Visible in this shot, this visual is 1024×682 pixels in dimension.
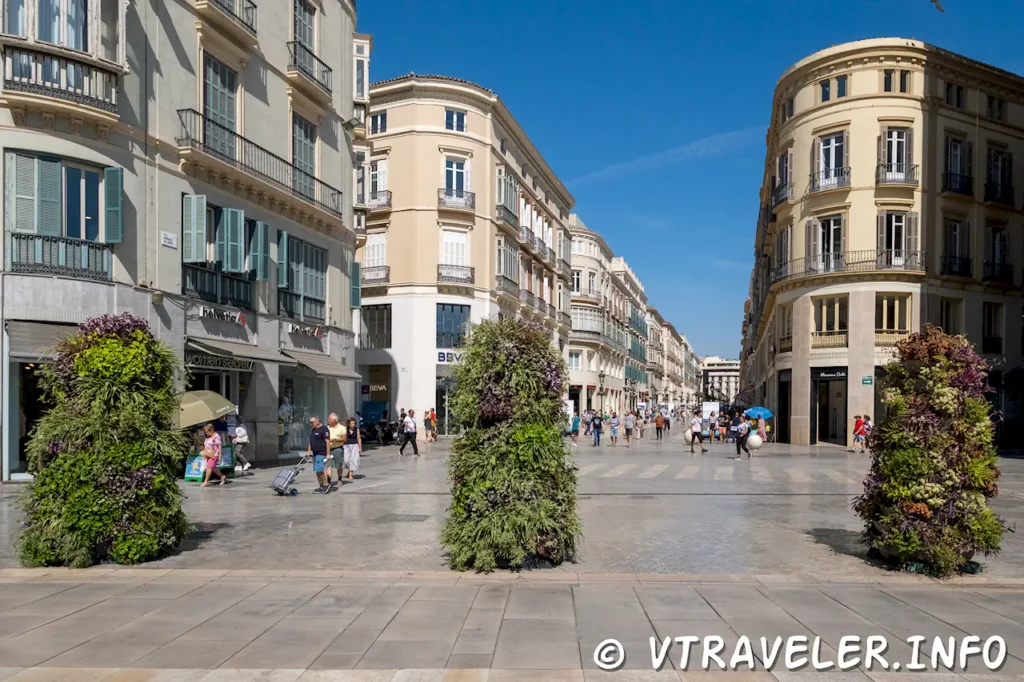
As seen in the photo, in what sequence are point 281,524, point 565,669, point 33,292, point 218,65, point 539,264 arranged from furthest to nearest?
1. point 539,264
2. point 218,65
3. point 33,292
4. point 281,524
5. point 565,669

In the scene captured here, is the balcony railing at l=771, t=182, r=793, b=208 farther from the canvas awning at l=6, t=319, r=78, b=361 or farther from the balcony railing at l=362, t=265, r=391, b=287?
the canvas awning at l=6, t=319, r=78, b=361

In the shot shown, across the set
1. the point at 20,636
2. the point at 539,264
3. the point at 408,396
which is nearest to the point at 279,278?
the point at 408,396

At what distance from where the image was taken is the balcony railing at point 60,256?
16.9 m

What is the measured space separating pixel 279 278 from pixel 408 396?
51.4 feet

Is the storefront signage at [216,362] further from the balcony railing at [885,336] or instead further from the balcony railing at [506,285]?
the balcony railing at [885,336]

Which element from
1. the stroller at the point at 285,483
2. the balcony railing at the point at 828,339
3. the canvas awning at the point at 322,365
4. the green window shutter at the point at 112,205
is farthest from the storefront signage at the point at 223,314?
the balcony railing at the point at 828,339

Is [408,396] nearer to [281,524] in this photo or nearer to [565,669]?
[281,524]

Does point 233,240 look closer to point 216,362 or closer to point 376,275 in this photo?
point 216,362

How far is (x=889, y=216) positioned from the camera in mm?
37094

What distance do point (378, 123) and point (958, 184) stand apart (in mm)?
26903

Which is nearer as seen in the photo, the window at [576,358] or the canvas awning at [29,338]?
the canvas awning at [29,338]

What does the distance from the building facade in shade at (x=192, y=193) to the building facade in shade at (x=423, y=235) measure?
10469mm

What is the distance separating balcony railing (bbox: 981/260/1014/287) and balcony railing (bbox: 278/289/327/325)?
29635 millimetres

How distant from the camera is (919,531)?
8.84m
